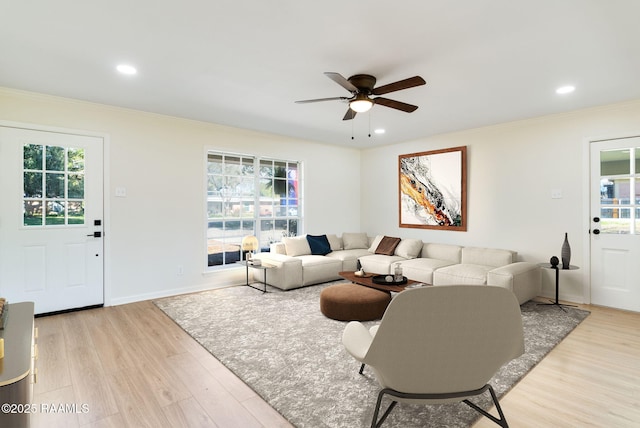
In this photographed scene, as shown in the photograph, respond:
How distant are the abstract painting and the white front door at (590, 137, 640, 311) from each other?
65.3 inches

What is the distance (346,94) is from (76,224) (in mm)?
3626

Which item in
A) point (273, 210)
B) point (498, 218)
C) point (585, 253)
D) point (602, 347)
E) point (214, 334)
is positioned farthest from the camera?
point (273, 210)

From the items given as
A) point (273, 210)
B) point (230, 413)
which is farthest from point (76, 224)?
point (230, 413)

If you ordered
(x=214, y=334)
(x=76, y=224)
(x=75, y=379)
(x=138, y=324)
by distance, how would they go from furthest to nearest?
(x=76, y=224), (x=138, y=324), (x=214, y=334), (x=75, y=379)

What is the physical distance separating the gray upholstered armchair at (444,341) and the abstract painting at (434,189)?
3956 millimetres

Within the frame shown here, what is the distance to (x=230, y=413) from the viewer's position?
1981 mm

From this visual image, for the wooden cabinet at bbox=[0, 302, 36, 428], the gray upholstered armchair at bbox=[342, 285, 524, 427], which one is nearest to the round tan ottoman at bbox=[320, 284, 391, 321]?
the gray upholstered armchair at bbox=[342, 285, 524, 427]

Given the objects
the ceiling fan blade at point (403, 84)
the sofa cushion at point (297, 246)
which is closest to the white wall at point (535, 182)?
the sofa cushion at point (297, 246)

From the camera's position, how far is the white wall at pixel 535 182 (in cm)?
416

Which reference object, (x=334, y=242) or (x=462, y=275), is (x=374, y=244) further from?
(x=462, y=275)

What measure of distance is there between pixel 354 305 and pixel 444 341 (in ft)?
6.57

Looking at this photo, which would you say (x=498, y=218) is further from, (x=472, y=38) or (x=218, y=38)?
(x=218, y=38)

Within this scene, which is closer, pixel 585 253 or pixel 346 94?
pixel 346 94

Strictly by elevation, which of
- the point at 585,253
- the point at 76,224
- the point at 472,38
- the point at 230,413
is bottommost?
the point at 230,413
